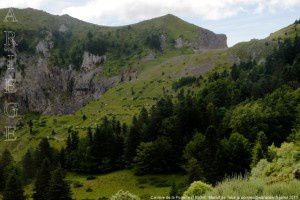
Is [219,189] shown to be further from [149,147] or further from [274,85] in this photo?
[274,85]

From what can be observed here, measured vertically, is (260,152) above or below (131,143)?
above

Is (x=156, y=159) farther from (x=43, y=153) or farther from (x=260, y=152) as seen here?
(x=260, y=152)

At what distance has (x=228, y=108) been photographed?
5561 inches

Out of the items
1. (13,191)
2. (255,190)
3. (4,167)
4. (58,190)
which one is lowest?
(4,167)

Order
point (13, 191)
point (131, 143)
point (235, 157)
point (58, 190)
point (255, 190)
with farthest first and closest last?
point (131, 143) < point (235, 157) < point (13, 191) < point (58, 190) < point (255, 190)

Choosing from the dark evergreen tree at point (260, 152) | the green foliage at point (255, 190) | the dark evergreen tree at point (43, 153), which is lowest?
the dark evergreen tree at point (43, 153)

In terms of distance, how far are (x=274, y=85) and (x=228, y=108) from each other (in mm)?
16255

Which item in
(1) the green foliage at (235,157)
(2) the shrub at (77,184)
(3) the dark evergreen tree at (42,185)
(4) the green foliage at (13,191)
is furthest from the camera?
(2) the shrub at (77,184)

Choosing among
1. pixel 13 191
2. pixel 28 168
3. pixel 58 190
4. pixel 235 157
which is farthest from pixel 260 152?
pixel 28 168

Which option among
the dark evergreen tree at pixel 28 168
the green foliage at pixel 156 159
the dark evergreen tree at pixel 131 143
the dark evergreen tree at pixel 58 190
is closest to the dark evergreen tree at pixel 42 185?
the dark evergreen tree at pixel 58 190

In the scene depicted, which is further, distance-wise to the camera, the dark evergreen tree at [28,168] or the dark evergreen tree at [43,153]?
the dark evergreen tree at [28,168]

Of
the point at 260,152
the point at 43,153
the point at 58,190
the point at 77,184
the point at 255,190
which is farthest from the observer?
the point at 43,153

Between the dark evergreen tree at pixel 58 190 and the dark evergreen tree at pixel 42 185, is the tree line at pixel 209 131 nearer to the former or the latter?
the dark evergreen tree at pixel 42 185

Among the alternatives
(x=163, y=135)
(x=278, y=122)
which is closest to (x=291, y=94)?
(x=278, y=122)
